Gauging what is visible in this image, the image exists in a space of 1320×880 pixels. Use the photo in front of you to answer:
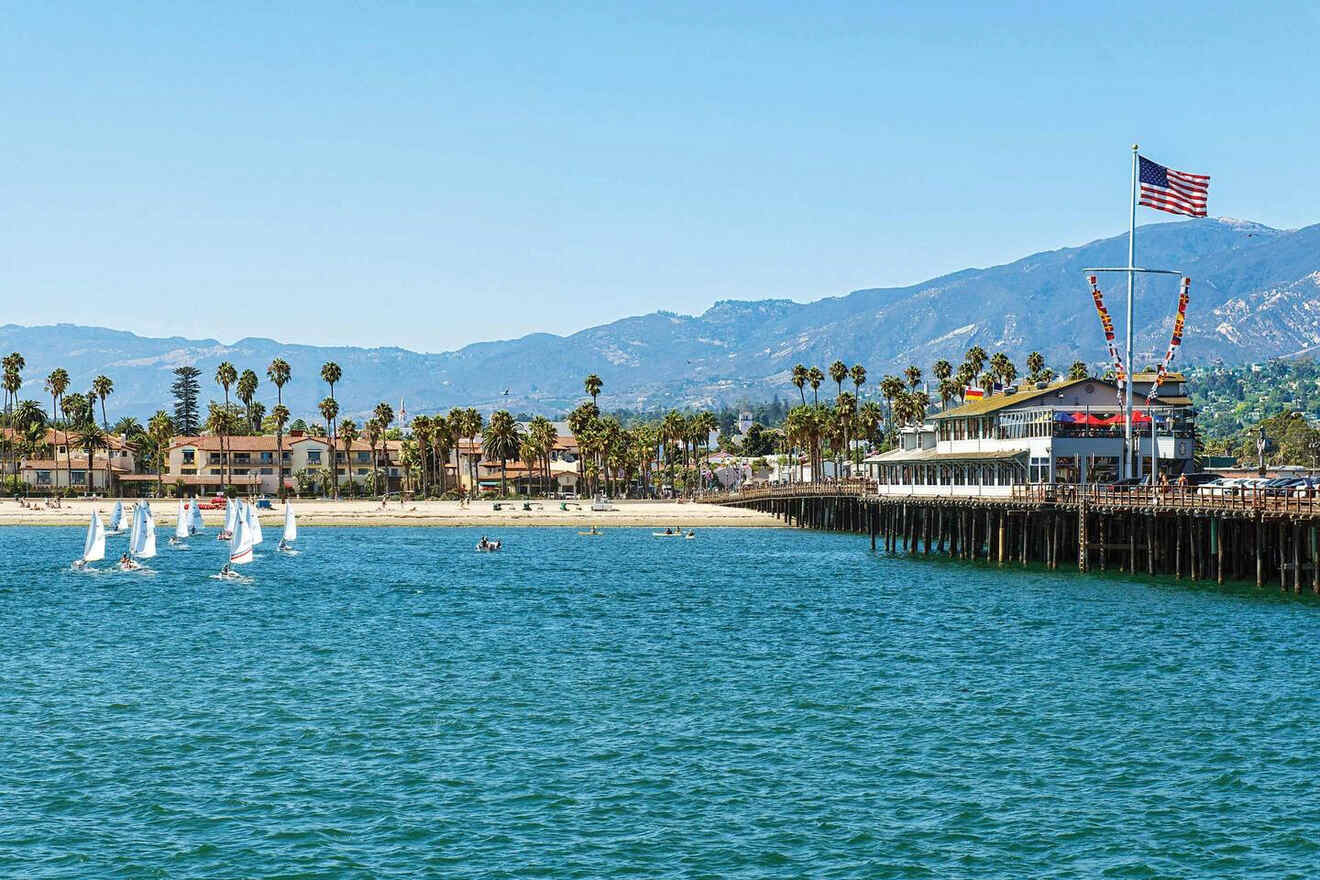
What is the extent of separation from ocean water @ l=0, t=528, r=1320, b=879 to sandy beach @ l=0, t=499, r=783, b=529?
255 feet

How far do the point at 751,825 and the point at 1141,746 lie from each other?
11856mm

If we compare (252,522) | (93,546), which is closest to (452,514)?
(252,522)

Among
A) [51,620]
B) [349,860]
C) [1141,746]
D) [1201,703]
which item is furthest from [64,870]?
[51,620]

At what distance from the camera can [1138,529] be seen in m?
81.0

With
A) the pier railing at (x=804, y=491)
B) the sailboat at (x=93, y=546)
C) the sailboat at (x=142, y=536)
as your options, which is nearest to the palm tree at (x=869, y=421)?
the pier railing at (x=804, y=491)

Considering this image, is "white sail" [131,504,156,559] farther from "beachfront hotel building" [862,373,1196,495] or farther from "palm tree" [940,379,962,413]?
"palm tree" [940,379,962,413]

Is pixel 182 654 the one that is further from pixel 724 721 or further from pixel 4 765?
pixel 724 721

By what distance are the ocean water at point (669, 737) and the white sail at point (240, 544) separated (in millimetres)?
20469

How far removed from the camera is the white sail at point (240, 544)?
90625 millimetres

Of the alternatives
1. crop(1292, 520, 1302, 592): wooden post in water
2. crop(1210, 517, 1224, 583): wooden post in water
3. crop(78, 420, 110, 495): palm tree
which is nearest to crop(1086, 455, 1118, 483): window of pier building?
crop(1210, 517, 1224, 583): wooden post in water

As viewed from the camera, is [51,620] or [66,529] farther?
[66,529]

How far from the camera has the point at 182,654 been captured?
5203cm

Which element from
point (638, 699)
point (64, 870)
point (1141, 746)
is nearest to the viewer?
point (64, 870)

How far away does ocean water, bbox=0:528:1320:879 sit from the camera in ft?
92.1
